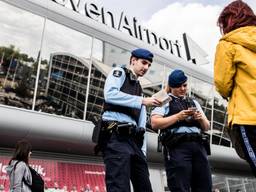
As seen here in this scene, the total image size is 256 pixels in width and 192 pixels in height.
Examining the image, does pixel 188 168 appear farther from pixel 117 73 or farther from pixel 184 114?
pixel 117 73

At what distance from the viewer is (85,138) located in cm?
904

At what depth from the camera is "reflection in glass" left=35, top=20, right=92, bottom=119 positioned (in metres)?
8.64

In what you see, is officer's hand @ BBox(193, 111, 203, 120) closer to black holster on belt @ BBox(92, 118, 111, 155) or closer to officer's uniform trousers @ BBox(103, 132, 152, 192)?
officer's uniform trousers @ BBox(103, 132, 152, 192)

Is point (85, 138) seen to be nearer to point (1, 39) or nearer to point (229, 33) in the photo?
point (1, 39)

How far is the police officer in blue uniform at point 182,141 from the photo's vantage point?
3525 millimetres

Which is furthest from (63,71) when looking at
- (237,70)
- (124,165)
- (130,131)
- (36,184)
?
(237,70)

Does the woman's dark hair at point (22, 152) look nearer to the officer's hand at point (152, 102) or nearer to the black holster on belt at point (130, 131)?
the black holster on belt at point (130, 131)

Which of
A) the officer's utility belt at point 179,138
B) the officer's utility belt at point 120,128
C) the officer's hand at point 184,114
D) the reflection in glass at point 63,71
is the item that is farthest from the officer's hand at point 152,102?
the reflection in glass at point 63,71

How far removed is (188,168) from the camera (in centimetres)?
352

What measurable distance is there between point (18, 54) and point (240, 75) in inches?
247

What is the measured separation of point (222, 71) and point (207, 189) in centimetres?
135

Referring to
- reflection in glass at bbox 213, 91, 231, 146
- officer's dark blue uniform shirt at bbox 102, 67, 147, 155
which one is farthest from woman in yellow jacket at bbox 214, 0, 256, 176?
reflection in glass at bbox 213, 91, 231, 146

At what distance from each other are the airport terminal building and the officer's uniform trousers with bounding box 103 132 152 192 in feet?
16.2

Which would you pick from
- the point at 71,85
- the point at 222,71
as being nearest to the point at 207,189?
the point at 222,71
